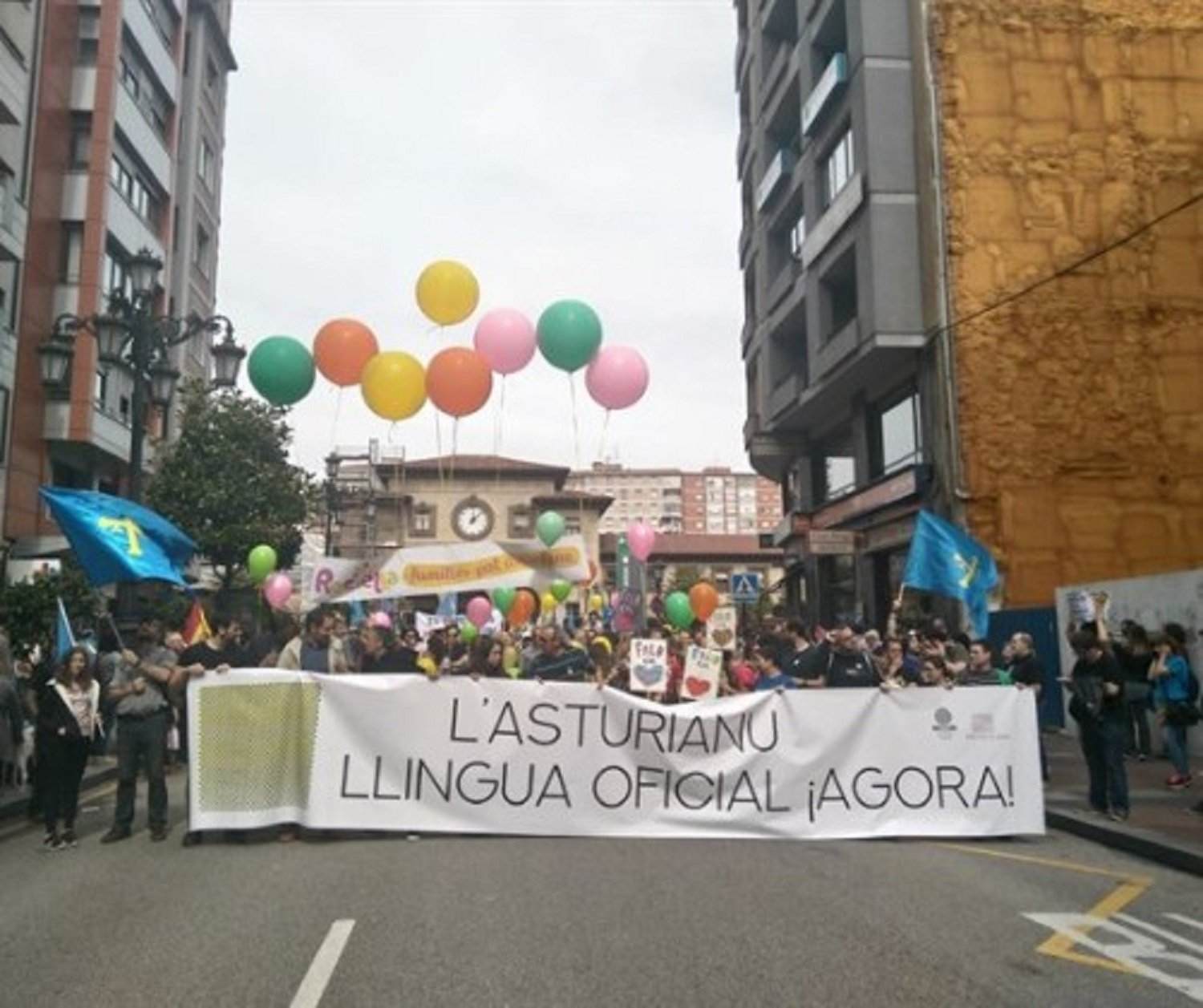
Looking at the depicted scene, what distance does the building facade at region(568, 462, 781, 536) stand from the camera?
621 feet

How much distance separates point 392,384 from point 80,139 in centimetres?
2265

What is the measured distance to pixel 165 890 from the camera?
7066 millimetres

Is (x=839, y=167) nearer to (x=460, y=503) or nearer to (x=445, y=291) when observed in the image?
(x=445, y=291)

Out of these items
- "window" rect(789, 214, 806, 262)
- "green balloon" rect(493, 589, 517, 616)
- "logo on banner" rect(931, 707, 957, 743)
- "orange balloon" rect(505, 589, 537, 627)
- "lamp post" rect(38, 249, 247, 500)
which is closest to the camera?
"logo on banner" rect(931, 707, 957, 743)

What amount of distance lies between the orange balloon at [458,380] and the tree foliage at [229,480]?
63.5ft

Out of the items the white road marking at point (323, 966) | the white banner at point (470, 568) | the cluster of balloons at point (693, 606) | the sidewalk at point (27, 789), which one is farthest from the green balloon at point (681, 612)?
the white road marking at point (323, 966)

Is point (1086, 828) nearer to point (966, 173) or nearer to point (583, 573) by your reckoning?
point (583, 573)

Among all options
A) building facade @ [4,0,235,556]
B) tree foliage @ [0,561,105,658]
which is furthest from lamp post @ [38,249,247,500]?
building facade @ [4,0,235,556]

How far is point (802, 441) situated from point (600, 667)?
76.5 ft

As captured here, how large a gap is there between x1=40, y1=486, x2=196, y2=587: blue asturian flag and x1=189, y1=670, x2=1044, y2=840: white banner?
2.39 meters

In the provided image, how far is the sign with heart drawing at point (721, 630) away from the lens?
18391mm

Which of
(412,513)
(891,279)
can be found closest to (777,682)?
(891,279)

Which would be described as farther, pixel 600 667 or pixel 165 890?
pixel 600 667

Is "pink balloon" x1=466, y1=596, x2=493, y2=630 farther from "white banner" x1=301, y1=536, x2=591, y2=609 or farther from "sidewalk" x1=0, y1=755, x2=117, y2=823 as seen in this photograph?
"sidewalk" x1=0, y1=755, x2=117, y2=823
